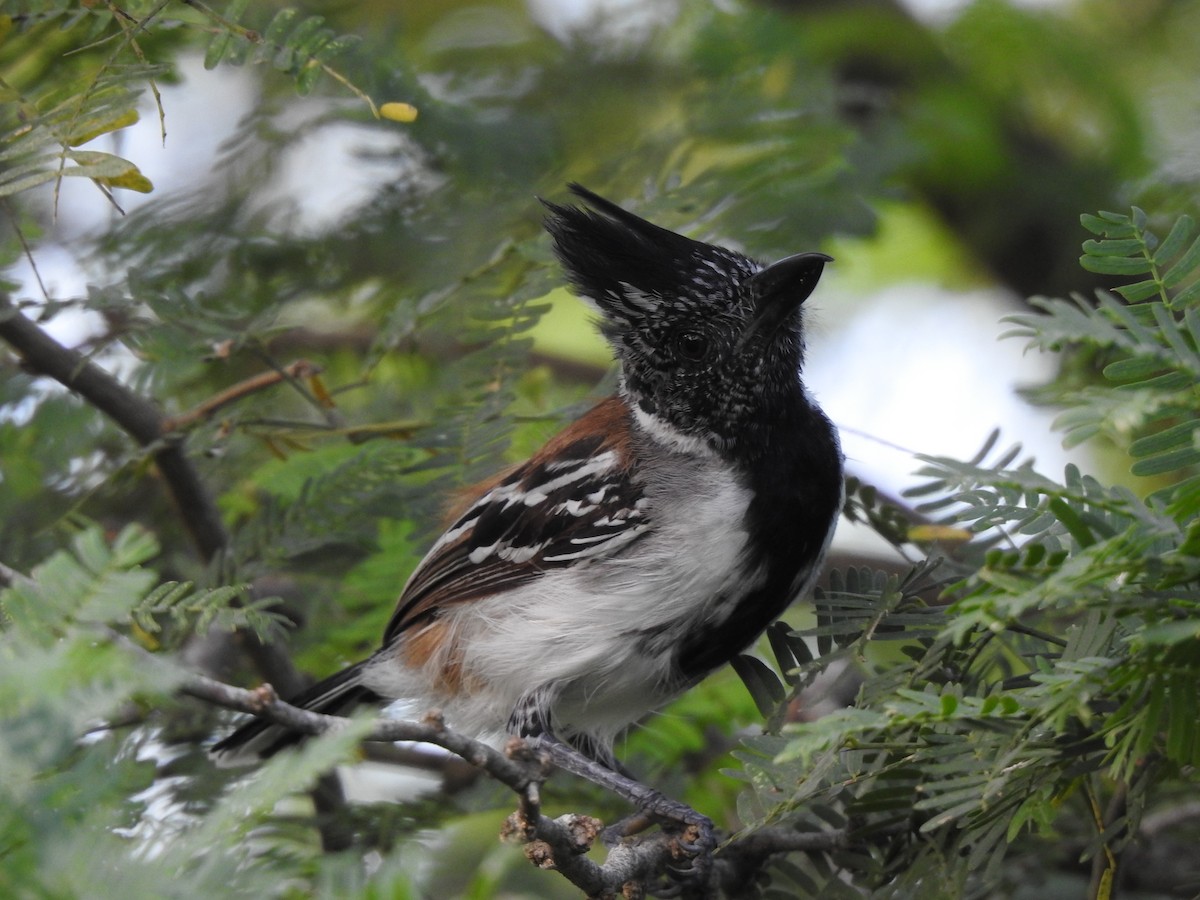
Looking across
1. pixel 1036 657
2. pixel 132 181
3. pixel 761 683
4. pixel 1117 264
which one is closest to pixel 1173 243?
Result: pixel 1117 264

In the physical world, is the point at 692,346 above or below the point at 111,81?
below

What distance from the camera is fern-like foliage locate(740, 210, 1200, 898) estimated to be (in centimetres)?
168

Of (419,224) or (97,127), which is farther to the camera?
(419,224)

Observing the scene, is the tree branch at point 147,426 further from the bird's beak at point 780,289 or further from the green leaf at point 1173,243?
the green leaf at point 1173,243

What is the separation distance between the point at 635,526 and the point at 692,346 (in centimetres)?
64

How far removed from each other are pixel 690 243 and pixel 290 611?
6.37ft

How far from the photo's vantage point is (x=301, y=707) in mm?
3928

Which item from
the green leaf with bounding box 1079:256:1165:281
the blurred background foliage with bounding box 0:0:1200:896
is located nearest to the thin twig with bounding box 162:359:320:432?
the blurred background foliage with bounding box 0:0:1200:896

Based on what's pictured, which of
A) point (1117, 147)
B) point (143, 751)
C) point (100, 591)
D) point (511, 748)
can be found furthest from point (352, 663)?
point (1117, 147)

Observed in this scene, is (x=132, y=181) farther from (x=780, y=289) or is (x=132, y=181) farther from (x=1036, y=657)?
(x=1036, y=657)

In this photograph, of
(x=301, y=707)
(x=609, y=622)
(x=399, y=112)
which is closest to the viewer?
(x=399, y=112)

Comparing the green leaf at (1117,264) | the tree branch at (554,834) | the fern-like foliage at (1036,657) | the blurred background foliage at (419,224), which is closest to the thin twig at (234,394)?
the blurred background foliage at (419,224)

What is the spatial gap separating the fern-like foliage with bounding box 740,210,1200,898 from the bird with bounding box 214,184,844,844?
48 cm

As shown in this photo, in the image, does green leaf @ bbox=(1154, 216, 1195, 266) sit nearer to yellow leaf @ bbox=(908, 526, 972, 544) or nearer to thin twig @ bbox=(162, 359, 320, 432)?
yellow leaf @ bbox=(908, 526, 972, 544)
